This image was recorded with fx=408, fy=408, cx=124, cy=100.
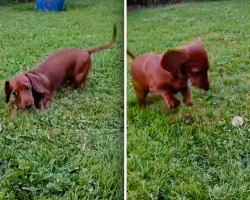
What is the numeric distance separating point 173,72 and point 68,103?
0.33 m

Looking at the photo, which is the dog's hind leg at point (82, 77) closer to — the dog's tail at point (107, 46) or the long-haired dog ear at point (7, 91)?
the dog's tail at point (107, 46)

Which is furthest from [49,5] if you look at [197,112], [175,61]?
[197,112]

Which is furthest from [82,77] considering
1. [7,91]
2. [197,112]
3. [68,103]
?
[197,112]

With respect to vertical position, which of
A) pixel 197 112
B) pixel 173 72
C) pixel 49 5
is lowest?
pixel 197 112

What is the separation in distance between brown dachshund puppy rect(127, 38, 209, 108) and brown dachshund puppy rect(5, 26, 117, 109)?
0.53 ft

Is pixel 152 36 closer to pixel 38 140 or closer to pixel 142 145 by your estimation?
pixel 142 145

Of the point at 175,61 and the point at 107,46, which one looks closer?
the point at 175,61

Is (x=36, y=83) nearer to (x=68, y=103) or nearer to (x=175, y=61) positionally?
(x=68, y=103)

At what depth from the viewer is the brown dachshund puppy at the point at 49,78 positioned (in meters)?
1.18

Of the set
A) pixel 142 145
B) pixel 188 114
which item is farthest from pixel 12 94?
pixel 188 114

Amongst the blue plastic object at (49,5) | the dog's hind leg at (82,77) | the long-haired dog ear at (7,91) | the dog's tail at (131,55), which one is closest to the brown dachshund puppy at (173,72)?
the dog's tail at (131,55)

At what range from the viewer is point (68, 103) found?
1.22 meters

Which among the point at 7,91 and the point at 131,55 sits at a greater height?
the point at 131,55

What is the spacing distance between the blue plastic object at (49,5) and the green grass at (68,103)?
0.05 feet
